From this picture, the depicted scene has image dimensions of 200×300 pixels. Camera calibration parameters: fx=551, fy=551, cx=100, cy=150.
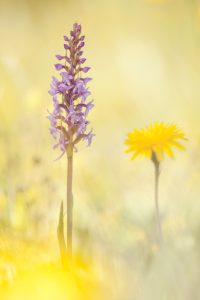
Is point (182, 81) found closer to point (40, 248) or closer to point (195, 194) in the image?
point (195, 194)

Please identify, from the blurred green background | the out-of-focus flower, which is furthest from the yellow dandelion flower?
the blurred green background

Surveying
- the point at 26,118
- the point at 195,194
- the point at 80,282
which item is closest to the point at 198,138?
the point at 195,194

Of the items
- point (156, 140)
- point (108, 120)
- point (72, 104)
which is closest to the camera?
point (72, 104)

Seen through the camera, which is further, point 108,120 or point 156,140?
point 108,120

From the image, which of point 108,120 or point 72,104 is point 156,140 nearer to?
point 72,104

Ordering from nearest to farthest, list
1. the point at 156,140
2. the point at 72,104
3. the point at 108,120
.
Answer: the point at 72,104, the point at 156,140, the point at 108,120

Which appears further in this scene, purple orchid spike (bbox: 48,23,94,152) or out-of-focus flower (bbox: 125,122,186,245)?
out-of-focus flower (bbox: 125,122,186,245)

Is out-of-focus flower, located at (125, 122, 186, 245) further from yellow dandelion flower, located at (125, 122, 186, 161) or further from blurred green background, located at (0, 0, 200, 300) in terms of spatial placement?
blurred green background, located at (0, 0, 200, 300)

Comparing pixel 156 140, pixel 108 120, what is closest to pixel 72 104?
pixel 156 140
